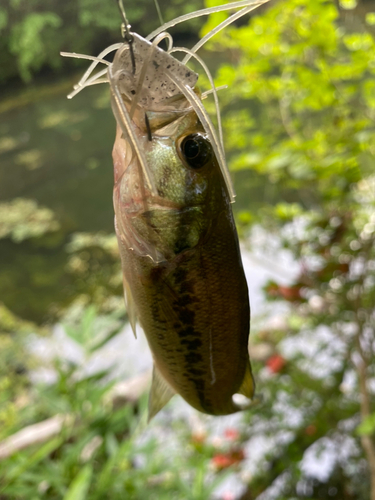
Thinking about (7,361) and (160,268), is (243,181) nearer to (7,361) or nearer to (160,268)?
(7,361)

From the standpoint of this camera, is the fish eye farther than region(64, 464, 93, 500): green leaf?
No

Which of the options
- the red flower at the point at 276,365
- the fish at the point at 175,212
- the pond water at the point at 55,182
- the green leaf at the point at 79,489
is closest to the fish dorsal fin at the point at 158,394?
the fish at the point at 175,212

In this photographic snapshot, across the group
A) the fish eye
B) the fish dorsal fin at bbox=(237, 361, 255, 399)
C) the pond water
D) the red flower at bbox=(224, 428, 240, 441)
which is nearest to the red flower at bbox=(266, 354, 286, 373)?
the red flower at bbox=(224, 428, 240, 441)

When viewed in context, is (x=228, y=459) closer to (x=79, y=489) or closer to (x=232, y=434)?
(x=232, y=434)

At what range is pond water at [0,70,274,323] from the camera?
138 inches

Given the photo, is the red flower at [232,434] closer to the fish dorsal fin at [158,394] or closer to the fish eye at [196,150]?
the fish dorsal fin at [158,394]

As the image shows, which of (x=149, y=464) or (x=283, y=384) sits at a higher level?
(x=149, y=464)

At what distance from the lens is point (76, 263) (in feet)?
12.1

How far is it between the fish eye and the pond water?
8.18ft

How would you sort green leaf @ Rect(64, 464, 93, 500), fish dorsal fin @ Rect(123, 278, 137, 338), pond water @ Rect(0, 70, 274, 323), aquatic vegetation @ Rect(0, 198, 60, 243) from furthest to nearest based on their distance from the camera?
aquatic vegetation @ Rect(0, 198, 60, 243) < pond water @ Rect(0, 70, 274, 323) < green leaf @ Rect(64, 464, 93, 500) < fish dorsal fin @ Rect(123, 278, 137, 338)

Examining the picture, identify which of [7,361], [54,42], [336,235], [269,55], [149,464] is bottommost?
[7,361]

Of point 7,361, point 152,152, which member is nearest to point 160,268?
point 152,152

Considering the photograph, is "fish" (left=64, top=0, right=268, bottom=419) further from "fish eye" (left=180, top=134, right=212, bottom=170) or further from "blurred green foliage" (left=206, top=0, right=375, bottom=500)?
"blurred green foliage" (left=206, top=0, right=375, bottom=500)

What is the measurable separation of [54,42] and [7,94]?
2208mm
